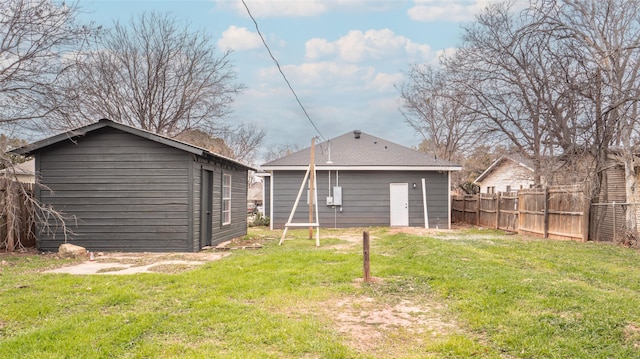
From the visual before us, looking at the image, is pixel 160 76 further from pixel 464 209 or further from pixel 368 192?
pixel 464 209

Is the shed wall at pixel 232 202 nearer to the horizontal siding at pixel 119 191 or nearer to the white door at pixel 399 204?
the horizontal siding at pixel 119 191

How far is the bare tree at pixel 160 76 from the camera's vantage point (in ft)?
68.3

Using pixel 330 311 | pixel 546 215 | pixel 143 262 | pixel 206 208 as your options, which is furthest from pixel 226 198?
pixel 546 215

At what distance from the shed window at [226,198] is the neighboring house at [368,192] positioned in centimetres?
482

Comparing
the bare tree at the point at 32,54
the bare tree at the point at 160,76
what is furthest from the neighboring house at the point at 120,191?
the bare tree at the point at 160,76

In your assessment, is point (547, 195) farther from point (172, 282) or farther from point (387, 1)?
point (172, 282)

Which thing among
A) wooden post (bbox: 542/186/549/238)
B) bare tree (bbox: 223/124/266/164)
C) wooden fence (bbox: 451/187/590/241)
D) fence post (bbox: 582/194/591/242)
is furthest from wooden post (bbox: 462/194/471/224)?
bare tree (bbox: 223/124/266/164)

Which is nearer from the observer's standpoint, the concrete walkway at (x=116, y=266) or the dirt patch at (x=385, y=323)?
the dirt patch at (x=385, y=323)

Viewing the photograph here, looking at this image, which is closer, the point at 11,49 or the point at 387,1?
the point at 11,49

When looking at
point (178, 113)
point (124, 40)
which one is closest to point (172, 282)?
point (178, 113)

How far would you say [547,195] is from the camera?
512 inches

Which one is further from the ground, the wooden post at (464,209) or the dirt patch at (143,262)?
the wooden post at (464,209)

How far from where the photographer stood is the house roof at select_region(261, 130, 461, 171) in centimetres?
1747

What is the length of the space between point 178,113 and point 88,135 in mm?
12427
